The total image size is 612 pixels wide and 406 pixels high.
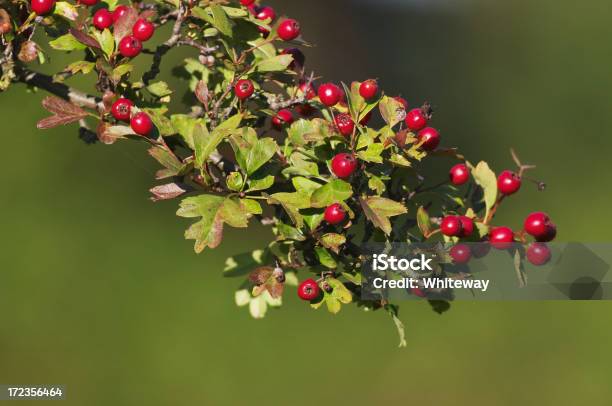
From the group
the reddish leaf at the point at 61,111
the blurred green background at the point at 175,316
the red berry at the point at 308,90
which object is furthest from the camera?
the blurred green background at the point at 175,316

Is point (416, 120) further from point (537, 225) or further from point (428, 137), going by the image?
point (537, 225)

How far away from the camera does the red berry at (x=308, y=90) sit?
1.88 m

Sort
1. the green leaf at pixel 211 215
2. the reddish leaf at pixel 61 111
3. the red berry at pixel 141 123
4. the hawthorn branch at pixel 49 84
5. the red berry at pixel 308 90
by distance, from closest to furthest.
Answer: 1. the green leaf at pixel 211 215
2. the red berry at pixel 141 123
3. the reddish leaf at pixel 61 111
4. the red berry at pixel 308 90
5. the hawthorn branch at pixel 49 84

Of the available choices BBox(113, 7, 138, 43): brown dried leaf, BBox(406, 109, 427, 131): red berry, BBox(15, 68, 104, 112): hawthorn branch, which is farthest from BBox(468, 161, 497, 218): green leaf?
BBox(15, 68, 104, 112): hawthorn branch

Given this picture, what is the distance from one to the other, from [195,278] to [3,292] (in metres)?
1.25

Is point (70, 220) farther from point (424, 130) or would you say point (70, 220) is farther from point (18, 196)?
point (424, 130)

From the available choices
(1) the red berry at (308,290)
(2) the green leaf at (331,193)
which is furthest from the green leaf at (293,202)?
(1) the red berry at (308,290)

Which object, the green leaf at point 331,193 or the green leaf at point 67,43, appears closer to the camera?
the green leaf at point 331,193

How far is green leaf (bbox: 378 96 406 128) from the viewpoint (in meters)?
1.70

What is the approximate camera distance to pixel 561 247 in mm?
1728

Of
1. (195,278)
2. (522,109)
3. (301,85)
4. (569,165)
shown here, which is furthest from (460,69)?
(301,85)

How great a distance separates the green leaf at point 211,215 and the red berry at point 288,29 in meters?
0.55

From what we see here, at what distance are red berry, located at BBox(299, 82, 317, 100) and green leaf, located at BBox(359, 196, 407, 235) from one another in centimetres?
37

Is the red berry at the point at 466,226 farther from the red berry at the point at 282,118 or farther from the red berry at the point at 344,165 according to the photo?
the red berry at the point at 282,118
